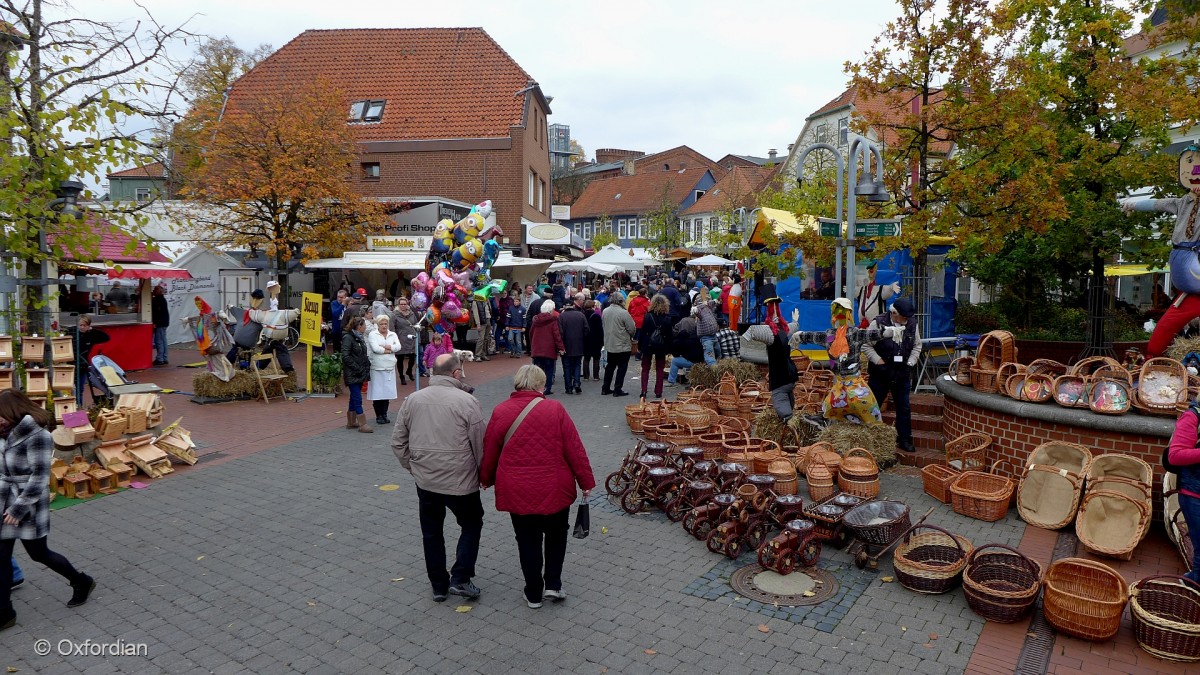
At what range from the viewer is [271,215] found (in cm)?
1844

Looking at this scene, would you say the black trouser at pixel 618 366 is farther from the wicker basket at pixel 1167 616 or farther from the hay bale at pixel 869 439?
the wicker basket at pixel 1167 616

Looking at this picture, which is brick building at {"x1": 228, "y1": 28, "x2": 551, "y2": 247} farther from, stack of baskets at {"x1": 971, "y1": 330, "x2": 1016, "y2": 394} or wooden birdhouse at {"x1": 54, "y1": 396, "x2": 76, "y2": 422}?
stack of baskets at {"x1": 971, "y1": 330, "x2": 1016, "y2": 394}

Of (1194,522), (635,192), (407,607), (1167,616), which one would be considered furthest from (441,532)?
(635,192)

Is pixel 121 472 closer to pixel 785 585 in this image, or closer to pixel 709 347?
pixel 785 585

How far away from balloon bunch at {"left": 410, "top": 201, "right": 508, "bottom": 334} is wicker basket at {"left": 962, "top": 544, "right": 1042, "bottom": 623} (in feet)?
30.9

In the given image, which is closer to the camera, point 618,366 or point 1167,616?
point 1167,616

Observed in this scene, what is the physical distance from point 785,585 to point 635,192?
58.7m

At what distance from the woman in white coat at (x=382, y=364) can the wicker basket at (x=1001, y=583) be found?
7.39 m

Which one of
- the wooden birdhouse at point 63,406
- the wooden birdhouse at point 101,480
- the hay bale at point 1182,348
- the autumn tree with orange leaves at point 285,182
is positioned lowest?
the wooden birdhouse at point 101,480

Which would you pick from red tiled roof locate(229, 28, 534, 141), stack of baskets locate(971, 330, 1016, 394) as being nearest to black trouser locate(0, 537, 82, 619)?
stack of baskets locate(971, 330, 1016, 394)

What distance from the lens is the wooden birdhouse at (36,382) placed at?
8039mm

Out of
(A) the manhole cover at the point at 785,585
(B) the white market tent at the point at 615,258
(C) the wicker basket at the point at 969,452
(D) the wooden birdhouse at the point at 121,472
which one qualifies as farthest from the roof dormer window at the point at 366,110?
(A) the manhole cover at the point at 785,585

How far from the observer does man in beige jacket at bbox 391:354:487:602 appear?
16.3ft

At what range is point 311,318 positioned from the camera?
12.3 metres
